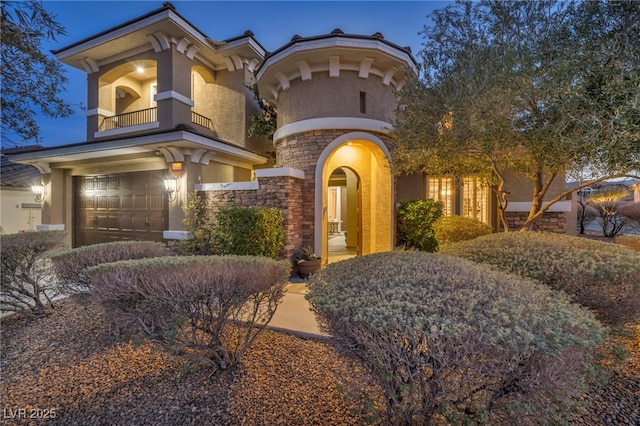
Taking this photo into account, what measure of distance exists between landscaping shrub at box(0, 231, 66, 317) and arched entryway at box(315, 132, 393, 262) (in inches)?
230

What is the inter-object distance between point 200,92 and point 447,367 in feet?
45.5

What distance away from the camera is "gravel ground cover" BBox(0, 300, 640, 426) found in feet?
8.79

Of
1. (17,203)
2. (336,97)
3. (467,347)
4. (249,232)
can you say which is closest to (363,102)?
(336,97)

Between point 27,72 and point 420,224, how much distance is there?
30.4 ft

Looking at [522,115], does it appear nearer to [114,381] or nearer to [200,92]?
[114,381]

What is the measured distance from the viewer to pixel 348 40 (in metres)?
7.34

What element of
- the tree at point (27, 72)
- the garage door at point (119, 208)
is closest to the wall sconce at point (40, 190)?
the garage door at point (119, 208)

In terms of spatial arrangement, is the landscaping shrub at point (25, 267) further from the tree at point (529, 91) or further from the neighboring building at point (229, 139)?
the tree at point (529, 91)

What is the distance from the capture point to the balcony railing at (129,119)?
444 inches

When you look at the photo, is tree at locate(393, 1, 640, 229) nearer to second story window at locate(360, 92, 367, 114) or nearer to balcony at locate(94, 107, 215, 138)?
second story window at locate(360, 92, 367, 114)

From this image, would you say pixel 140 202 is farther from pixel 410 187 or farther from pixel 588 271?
pixel 588 271

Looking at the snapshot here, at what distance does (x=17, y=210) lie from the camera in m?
14.0

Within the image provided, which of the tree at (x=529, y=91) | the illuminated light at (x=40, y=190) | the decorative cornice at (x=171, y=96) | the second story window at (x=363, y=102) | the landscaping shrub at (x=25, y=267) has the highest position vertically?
the decorative cornice at (x=171, y=96)

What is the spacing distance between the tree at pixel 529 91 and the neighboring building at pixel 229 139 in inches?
99.2
